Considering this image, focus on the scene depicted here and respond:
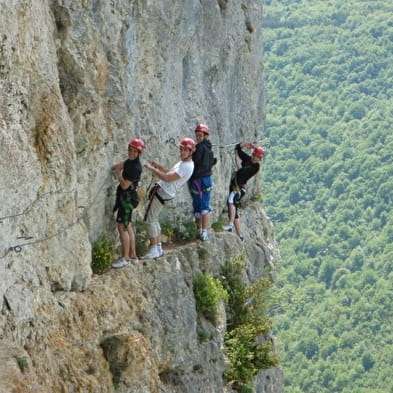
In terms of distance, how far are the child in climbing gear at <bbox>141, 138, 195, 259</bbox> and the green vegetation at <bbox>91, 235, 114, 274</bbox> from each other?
1.25 meters

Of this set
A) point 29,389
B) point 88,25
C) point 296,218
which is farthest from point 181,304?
point 296,218

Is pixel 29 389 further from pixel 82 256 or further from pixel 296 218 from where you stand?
pixel 296 218

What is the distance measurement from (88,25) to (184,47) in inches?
173

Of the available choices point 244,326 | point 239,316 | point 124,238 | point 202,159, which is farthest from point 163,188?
point 239,316

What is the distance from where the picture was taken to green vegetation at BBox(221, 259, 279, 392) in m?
17.4

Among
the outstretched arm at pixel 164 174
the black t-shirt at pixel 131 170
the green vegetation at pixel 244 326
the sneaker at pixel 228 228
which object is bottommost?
the green vegetation at pixel 244 326

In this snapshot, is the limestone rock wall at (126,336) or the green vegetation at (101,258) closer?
the limestone rock wall at (126,336)

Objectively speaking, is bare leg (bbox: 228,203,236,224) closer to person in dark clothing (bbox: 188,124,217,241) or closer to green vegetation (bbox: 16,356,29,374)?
person in dark clothing (bbox: 188,124,217,241)

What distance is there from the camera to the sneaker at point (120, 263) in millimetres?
14359

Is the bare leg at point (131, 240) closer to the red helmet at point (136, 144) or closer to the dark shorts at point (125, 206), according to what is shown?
the dark shorts at point (125, 206)

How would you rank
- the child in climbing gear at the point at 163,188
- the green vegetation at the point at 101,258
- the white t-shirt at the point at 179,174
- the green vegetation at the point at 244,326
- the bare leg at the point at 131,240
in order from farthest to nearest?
the green vegetation at the point at 244,326, the white t-shirt at the point at 179,174, the child in climbing gear at the point at 163,188, the bare leg at the point at 131,240, the green vegetation at the point at 101,258

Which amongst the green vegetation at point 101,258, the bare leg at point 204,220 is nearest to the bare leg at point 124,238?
the green vegetation at point 101,258

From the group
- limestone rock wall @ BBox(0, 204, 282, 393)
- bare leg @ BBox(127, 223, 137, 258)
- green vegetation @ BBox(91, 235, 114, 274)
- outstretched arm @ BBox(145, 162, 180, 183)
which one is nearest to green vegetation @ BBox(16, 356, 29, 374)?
limestone rock wall @ BBox(0, 204, 282, 393)

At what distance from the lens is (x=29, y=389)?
385 inches
